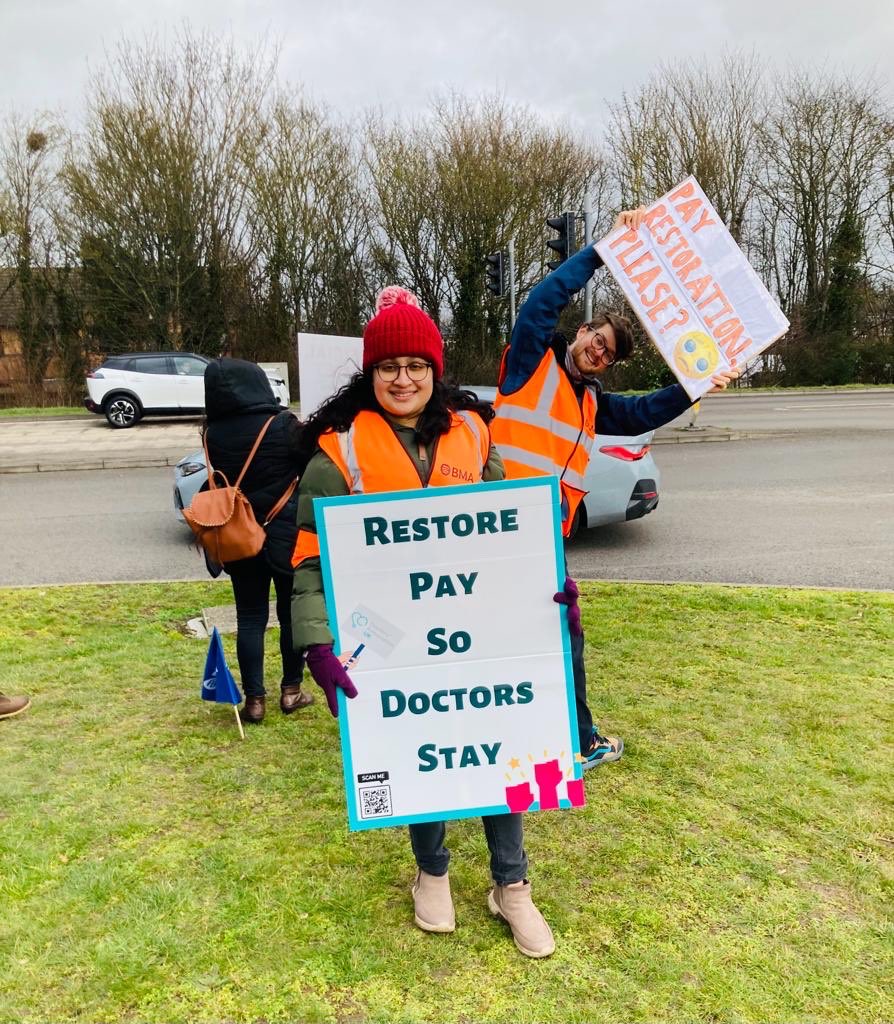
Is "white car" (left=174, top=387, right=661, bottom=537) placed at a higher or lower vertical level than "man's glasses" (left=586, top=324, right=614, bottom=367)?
lower

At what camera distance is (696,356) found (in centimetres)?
294

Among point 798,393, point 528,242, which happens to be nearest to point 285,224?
point 528,242

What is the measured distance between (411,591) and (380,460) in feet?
1.26

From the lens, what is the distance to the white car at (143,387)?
19078 mm

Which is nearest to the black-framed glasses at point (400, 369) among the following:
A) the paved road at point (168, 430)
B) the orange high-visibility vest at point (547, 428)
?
the orange high-visibility vest at point (547, 428)

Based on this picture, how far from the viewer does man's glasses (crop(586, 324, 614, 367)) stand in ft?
9.57

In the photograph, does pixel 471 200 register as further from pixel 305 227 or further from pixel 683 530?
pixel 683 530

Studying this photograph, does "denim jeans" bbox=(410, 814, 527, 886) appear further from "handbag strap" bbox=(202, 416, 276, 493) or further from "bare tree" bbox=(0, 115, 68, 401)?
"bare tree" bbox=(0, 115, 68, 401)

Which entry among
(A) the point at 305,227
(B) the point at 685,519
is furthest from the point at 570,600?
(A) the point at 305,227

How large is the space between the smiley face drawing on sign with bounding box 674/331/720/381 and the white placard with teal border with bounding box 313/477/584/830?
0.99m

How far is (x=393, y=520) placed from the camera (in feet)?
7.27

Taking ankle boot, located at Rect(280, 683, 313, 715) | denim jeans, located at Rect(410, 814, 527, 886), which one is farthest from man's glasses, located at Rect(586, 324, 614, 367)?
ankle boot, located at Rect(280, 683, 313, 715)

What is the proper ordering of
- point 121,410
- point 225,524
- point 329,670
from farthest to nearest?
point 121,410, point 225,524, point 329,670

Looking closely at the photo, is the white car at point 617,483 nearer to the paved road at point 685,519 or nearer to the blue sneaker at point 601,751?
the paved road at point 685,519
